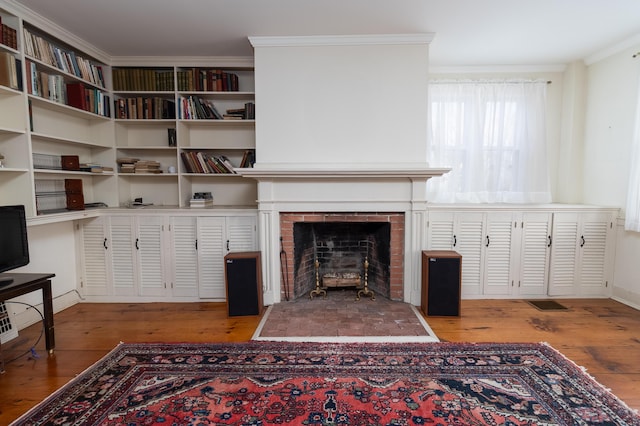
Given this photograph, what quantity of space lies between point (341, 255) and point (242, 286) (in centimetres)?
129

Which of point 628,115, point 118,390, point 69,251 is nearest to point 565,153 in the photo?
point 628,115

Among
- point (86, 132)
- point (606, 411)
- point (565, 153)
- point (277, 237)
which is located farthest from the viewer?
point (565, 153)

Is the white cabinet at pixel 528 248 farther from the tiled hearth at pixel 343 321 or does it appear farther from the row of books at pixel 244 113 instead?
the row of books at pixel 244 113

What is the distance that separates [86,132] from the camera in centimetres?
362

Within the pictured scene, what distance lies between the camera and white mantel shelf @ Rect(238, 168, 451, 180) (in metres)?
3.07

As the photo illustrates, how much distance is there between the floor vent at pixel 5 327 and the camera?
2.61m

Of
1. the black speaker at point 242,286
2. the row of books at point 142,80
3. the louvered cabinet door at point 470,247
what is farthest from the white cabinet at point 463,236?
the row of books at point 142,80

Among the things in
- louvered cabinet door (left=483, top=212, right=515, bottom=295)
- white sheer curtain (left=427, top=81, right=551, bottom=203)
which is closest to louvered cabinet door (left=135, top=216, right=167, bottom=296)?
white sheer curtain (left=427, top=81, right=551, bottom=203)

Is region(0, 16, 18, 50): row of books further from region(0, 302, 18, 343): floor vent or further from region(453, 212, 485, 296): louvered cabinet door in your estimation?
region(453, 212, 485, 296): louvered cabinet door

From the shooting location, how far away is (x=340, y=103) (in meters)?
3.24

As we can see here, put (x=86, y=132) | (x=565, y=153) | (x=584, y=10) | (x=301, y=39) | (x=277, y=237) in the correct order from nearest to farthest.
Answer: (x=584, y=10) < (x=301, y=39) < (x=277, y=237) < (x=86, y=132) < (x=565, y=153)

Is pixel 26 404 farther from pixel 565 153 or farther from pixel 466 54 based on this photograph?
pixel 565 153

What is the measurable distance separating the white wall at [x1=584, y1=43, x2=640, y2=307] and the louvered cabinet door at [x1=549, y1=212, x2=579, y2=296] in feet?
1.38

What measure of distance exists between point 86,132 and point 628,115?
5758mm
